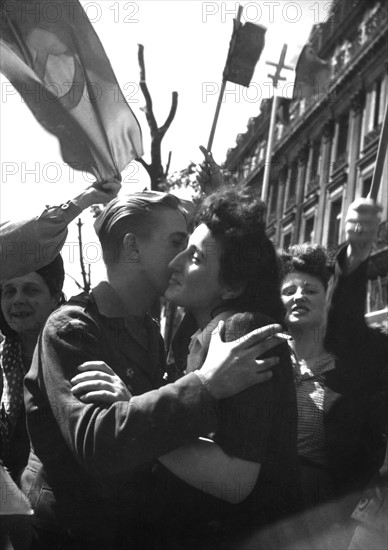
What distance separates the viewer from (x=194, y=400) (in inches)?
65.4

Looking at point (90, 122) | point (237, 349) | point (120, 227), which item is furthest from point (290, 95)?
point (237, 349)

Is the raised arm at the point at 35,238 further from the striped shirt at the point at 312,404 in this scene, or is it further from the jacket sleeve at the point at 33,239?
the striped shirt at the point at 312,404

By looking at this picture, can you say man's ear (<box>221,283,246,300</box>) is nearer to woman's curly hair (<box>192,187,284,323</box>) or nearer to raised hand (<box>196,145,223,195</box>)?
woman's curly hair (<box>192,187,284,323</box>)

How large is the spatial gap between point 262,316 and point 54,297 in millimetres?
1107

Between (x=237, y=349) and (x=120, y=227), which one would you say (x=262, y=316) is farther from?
(x=120, y=227)

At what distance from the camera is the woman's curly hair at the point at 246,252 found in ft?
6.23

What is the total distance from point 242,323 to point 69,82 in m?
1.47

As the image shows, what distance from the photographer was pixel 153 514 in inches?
70.9

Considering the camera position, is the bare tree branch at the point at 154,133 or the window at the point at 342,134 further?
the window at the point at 342,134

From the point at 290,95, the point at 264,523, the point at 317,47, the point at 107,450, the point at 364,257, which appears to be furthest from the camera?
the point at 317,47

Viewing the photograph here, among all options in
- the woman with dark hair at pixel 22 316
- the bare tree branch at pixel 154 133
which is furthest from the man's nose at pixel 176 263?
the bare tree branch at pixel 154 133

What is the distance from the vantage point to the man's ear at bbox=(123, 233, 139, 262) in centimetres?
209

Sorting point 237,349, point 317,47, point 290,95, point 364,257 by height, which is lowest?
point 237,349

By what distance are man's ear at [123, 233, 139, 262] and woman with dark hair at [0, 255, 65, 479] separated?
1.74 ft
